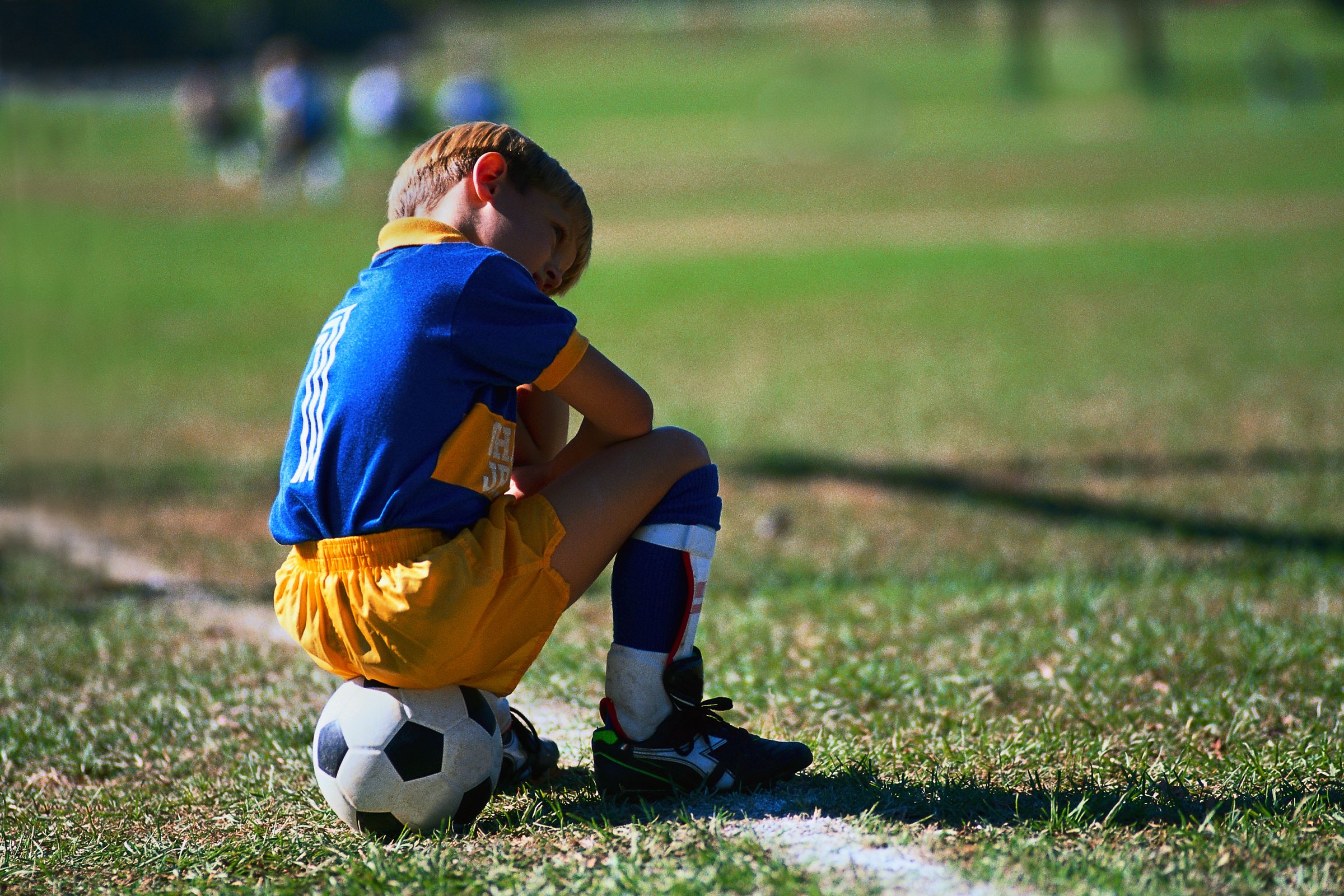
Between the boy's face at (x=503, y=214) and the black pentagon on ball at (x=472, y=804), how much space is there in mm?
1034

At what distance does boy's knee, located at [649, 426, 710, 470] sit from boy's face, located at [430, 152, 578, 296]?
41 cm

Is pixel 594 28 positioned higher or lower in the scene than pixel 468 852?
higher

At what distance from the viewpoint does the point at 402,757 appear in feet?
8.32

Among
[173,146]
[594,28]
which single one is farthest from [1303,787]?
[594,28]

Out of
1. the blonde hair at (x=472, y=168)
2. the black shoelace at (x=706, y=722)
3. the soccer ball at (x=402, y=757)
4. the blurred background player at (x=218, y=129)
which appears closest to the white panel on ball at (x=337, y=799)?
the soccer ball at (x=402, y=757)

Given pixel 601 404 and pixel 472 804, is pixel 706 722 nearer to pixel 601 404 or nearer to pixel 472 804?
pixel 472 804

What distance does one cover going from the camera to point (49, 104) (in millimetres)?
10570

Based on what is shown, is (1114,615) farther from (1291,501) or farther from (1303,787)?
(1291,501)

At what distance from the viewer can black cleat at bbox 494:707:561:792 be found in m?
2.87

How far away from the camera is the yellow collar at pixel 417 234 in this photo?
2621 millimetres

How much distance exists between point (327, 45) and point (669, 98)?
12162 millimetres

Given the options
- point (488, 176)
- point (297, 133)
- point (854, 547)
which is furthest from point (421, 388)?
point (297, 133)

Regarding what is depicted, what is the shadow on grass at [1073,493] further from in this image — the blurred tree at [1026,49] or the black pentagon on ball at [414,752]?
the blurred tree at [1026,49]

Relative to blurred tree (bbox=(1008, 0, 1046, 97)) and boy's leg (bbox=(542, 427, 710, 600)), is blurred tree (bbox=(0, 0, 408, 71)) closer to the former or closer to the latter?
Answer: boy's leg (bbox=(542, 427, 710, 600))
